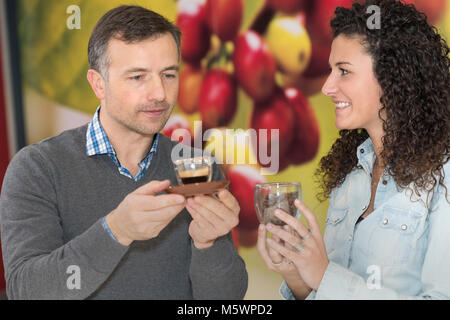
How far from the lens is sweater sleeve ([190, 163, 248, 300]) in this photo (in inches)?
60.4

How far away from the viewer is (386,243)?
1510 mm

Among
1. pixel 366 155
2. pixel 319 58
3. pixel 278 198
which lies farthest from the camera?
pixel 319 58

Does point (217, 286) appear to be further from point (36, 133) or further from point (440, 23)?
point (36, 133)

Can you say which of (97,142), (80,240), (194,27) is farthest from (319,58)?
(80,240)

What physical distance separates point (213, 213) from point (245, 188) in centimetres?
160

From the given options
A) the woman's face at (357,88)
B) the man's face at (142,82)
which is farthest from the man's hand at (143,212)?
the woman's face at (357,88)

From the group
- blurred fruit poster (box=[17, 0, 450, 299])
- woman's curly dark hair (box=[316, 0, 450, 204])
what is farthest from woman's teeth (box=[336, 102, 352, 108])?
blurred fruit poster (box=[17, 0, 450, 299])

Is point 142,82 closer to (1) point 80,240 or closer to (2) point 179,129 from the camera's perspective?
(1) point 80,240

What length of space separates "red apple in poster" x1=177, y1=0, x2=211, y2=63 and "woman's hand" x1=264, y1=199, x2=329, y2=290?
1.96 metres

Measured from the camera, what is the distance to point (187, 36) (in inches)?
119

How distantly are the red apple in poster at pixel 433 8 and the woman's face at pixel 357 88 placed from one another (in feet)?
2.68

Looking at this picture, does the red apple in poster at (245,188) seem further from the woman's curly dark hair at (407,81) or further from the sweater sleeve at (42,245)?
the sweater sleeve at (42,245)

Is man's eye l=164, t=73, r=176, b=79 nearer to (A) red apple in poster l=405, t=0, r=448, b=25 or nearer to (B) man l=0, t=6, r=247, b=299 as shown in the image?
(B) man l=0, t=6, r=247, b=299
